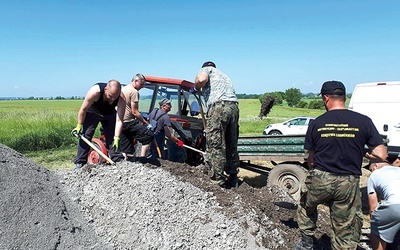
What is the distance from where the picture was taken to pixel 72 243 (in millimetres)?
3131

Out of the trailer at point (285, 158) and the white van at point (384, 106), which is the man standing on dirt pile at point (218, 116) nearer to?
the trailer at point (285, 158)

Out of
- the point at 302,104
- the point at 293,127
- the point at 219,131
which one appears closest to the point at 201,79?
the point at 219,131

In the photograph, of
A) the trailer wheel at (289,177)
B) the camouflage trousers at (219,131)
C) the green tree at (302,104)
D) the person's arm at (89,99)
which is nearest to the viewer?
the camouflage trousers at (219,131)

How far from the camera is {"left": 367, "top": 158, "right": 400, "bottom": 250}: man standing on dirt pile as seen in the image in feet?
9.76

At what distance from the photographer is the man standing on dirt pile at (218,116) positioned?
4133 millimetres

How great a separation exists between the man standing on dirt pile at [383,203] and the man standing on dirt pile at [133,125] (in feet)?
11.8

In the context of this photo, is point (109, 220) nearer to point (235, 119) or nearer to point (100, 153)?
point (100, 153)

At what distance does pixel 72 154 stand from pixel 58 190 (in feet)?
22.2

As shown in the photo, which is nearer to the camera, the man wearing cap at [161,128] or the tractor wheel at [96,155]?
the tractor wheel at [96,155]

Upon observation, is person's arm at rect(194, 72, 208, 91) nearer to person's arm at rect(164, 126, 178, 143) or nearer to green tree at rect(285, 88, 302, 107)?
person's arm at rect(164, 126, 178, 143)

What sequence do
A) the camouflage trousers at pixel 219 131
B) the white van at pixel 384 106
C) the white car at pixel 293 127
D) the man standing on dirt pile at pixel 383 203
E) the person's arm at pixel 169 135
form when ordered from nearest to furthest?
the man standing on dirt pile at pixel 383 203 < the camouflage trousers at pixel 219 131 < the person's arm at pixel 169 135 < the white van at pixel 384 106 < the white car at pixel 293 127

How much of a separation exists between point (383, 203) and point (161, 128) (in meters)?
3.86

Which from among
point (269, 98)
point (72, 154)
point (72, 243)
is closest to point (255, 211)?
point (72, 243)

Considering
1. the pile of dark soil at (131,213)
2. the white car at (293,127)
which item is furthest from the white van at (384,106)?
the white car at (293,127)
